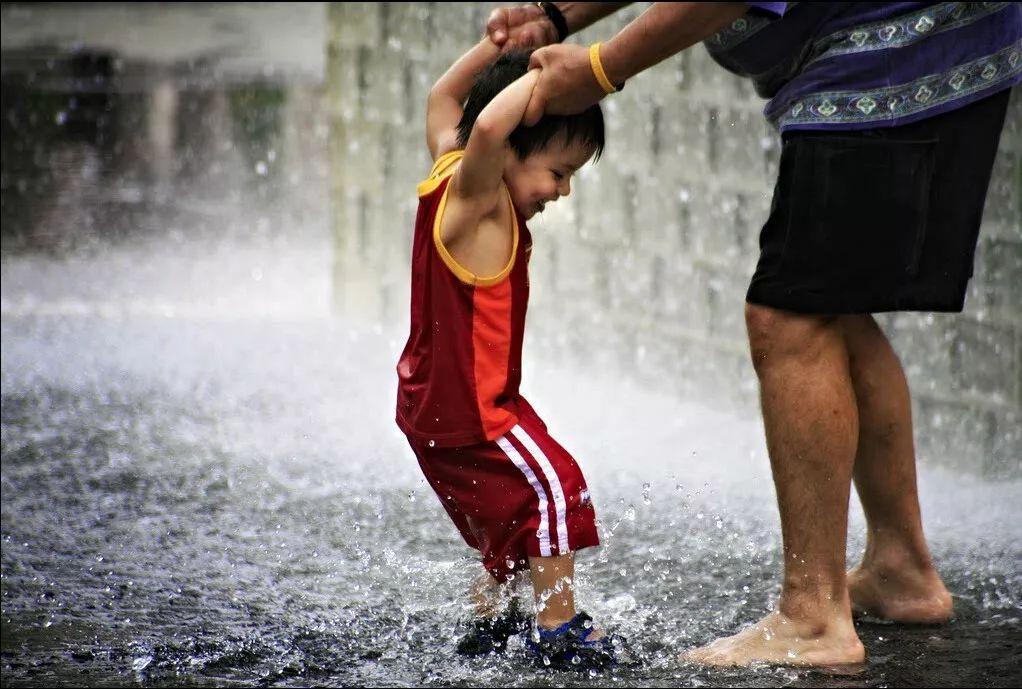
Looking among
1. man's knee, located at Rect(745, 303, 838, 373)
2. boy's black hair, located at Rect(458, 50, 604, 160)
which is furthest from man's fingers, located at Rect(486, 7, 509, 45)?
man's knee, located at Rect(745, 303, 838, 373)

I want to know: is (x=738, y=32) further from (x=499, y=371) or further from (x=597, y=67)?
(x=499, y=371)

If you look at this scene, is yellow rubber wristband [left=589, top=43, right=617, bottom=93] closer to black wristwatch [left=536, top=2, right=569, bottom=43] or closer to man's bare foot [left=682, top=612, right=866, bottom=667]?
black wristwatch [left=536, top=2, right=569, bottom=43]

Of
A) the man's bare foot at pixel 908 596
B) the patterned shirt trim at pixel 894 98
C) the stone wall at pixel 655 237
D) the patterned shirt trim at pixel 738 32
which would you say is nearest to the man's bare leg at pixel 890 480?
the man's bare foot at pixel 908 596

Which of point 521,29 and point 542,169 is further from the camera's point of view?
point 521,29

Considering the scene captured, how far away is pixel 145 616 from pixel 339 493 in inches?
35.0

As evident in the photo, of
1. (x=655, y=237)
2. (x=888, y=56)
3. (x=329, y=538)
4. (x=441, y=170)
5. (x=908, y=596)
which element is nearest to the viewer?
(x=888, y=56)

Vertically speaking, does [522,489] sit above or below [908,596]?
above

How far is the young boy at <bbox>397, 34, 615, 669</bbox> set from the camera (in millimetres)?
2453

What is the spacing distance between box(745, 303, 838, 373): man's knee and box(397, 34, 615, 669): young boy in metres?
0.37

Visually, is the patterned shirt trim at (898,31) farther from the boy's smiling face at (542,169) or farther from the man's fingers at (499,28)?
the man's fingers at (499,28)

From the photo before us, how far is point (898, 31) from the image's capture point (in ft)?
7.93

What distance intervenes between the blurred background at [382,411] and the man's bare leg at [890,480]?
57 millimetres

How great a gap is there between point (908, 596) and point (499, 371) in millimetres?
822

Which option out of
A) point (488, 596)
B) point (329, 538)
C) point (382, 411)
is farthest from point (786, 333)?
point (382, 411)
